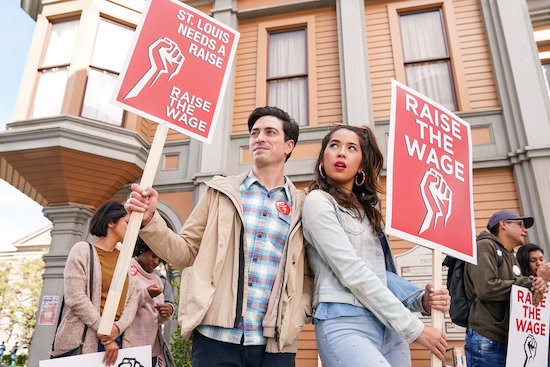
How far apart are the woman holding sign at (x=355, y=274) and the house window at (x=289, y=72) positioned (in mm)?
5785

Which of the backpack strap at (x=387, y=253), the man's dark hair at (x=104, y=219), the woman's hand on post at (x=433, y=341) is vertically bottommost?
the woman's hand on post at (x=433, y=341)

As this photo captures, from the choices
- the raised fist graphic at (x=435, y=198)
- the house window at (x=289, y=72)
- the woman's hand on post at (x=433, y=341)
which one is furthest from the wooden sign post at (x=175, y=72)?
the house window at (x=289, y=72)

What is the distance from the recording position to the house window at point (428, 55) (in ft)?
24.8

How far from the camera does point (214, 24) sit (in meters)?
2.61

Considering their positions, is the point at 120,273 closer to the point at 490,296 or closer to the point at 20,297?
the point at 490,296

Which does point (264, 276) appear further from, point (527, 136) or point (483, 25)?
point (483, 25)

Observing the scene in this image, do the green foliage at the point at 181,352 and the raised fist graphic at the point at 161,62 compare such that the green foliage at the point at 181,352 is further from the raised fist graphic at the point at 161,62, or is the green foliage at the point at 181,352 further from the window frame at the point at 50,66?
the window frame at the point at 50,66

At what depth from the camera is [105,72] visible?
8.06 metres

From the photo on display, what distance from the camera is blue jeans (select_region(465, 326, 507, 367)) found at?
297cm

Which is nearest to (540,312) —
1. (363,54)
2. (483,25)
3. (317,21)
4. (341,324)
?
(341,324)

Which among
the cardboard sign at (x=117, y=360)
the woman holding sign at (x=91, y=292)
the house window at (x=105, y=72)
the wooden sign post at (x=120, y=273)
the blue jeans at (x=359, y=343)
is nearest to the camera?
the blue jeans at (x=359, y=343)

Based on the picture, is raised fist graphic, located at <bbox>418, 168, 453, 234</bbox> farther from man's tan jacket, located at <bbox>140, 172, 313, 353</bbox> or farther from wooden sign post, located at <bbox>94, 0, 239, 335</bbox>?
wooden sign post, located at <bbox>94, 0, 239, 335</bbox>

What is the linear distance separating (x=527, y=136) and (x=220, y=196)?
20.0 ft

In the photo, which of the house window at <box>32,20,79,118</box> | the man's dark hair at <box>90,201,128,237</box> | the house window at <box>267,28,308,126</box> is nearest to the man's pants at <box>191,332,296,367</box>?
the man's dark hair at <box>90,201,128,237</box>
